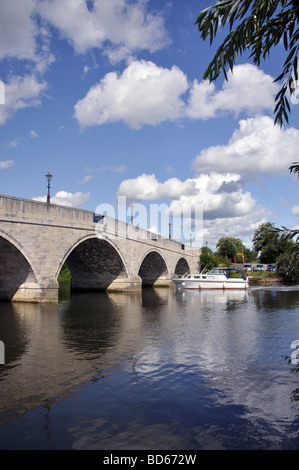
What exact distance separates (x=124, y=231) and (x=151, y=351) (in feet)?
65.7

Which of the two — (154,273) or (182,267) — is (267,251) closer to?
(182,267)

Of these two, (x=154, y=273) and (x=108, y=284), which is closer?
(x=108, y=284)

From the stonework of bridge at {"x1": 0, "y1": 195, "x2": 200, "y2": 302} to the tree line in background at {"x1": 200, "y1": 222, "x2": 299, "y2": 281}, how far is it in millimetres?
10654

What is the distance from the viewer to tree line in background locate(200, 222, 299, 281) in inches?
157

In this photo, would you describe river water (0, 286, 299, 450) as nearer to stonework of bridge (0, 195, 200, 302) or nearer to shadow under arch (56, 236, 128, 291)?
stonework of bridge (0, 195, 200, 302)

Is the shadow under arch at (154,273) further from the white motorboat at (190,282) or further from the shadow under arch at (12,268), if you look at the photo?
the shadow under arch at (12,268)

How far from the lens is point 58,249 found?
20.5 metres

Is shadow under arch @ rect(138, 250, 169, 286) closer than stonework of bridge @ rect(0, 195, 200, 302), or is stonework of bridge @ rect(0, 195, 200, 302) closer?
stonework of bridge @ rect(0, 195, 200, 302)

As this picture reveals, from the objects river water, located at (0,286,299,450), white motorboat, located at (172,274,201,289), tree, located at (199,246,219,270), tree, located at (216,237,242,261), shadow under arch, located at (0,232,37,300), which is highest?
tree, located at (216,237,242,261)

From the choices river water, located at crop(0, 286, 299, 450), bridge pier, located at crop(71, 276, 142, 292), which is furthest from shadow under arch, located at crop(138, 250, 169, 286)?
river water, located at crop(0, 286, 299, 450)

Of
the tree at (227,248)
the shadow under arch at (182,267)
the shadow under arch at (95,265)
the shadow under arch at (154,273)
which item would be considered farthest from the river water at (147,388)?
the tree at (227,248)

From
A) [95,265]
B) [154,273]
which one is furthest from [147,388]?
[154,273]

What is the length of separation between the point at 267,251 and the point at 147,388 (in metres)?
61.7
